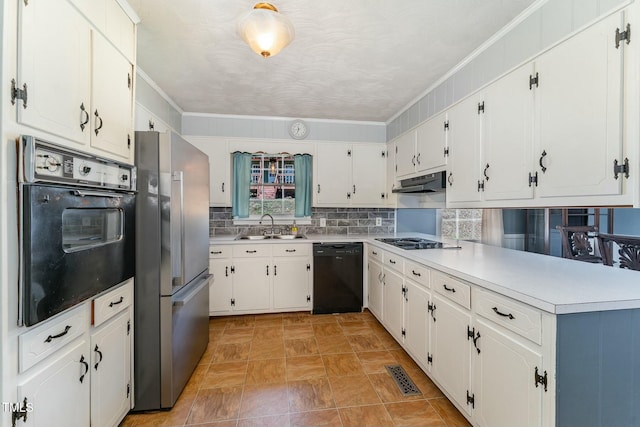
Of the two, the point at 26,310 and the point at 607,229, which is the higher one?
the point at 607,229

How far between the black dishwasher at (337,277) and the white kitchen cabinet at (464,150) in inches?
54.6

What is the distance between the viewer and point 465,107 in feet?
7.17

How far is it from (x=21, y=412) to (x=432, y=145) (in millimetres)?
3097

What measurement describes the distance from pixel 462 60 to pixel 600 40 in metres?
1.02

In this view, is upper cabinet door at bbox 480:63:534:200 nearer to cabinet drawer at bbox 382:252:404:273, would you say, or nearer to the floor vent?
cabinet drawer at bbox 382:252:404:273

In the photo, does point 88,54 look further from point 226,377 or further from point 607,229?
point 607,229

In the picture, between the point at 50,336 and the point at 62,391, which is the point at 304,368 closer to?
the point at 62,391

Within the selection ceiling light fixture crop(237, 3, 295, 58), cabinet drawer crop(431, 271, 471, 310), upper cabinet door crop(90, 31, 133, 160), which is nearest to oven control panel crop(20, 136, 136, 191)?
upper cabinet door crop(90, 31, 133, 160)

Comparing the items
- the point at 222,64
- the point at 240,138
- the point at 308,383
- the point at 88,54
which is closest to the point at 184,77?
the point at 222,64

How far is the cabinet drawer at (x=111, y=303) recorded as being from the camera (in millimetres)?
1317

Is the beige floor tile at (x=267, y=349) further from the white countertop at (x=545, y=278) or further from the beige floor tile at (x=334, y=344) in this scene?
the white countertop at (x=545, y=278)

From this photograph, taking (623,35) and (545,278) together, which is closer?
(623,35)

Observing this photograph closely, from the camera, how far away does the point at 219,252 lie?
314cm

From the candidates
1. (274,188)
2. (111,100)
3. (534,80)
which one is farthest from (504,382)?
(274,188)
